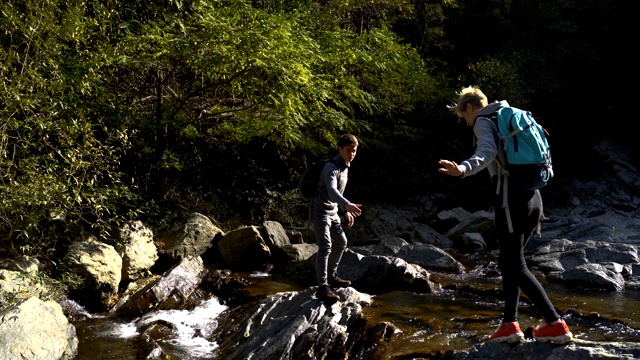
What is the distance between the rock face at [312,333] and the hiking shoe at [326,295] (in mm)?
65

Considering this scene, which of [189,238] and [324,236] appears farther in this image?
[189,238]

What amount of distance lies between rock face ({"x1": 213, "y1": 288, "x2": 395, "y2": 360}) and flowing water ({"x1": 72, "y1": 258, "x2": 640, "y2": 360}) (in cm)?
28

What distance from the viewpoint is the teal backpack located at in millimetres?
4277

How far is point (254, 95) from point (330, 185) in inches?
247

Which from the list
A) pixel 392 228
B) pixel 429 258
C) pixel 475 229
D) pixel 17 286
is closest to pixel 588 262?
pixel 429 258

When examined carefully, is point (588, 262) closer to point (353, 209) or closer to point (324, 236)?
point (324, 236)

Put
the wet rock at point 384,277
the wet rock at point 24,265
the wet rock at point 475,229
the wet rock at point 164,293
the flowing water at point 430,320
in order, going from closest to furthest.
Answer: the flowing water at point 430,320 < the wet rock at point 24,265 < the wet rock at point 164,293 < the wet rock at point 384,277 < the wet rock at point 475,229

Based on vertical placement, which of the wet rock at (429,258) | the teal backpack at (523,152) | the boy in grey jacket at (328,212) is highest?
the teal backpack at (523,152)

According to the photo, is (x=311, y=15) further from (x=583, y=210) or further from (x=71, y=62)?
(x=583, y=210)

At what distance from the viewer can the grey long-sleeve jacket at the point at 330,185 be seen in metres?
6.14

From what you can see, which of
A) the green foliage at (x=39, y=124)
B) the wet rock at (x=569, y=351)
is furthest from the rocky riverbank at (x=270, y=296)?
the green foliage at (x=39, y=124)

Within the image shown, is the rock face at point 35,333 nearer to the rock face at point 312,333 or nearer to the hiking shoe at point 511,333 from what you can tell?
the rock face at point 312,333

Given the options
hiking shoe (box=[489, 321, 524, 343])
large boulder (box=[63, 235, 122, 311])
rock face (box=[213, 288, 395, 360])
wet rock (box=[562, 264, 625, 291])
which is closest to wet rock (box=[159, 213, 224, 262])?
large boulder (box=[63, 235, 122, 311])

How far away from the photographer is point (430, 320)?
7617 millimetres
